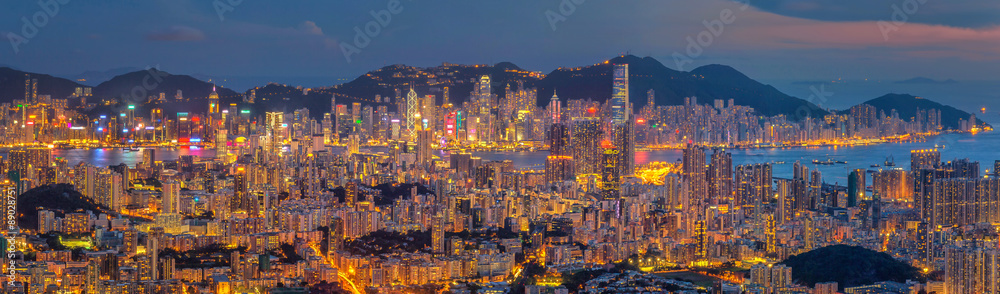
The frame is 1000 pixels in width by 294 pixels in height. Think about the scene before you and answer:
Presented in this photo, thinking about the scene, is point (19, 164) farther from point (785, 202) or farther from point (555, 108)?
point (555, 108)

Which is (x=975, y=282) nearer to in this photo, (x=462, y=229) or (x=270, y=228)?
(x=462, y=229)


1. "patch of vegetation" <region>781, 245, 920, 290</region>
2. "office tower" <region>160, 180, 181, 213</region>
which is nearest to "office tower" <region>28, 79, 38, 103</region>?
"office tower" <region>160, 180, 181, 213</region>

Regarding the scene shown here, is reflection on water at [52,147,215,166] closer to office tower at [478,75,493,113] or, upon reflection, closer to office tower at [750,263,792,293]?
office tower at [478,75,493,113]

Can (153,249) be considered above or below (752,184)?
below

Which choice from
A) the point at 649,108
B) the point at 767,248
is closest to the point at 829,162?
the point at 649,108

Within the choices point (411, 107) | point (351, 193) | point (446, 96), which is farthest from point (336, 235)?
point (446, 96)
